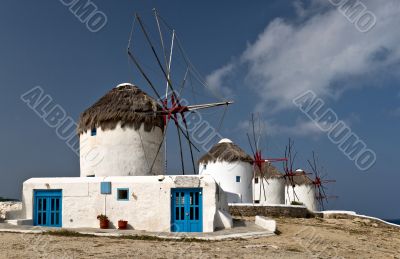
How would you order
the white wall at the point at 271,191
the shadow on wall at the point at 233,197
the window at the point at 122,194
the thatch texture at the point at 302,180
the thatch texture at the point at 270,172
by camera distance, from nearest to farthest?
the window at the point at 122,194
the shadow on wall at the point at 233,197
the white wall at the point at 271,191
the thatch texture at the point at 270,172
the thatch texture at the point at 302,180

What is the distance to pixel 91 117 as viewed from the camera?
2447cm

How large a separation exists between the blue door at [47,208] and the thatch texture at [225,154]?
19385mm

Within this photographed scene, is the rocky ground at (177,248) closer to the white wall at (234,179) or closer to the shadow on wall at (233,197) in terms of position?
the shadow on wall at (233,197)

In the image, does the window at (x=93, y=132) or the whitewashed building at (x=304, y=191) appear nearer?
the window at (x=93, y=132)

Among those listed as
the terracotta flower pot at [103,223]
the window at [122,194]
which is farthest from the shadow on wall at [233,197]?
the terracotta flower pot at [103,223]

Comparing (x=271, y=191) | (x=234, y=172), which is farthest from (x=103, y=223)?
(x=271, y=191)

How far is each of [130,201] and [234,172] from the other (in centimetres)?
1862

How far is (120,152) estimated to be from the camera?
2348cm

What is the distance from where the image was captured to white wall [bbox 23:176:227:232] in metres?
19.7

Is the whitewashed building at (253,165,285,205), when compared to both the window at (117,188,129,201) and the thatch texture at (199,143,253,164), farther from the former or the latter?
the window at (117,188,129,201)

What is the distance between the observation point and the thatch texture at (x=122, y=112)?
2378 centimetres

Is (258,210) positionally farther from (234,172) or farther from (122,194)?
(122,194)

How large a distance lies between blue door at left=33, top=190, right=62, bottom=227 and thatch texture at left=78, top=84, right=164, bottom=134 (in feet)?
15.5

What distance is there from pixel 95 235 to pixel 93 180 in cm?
418
